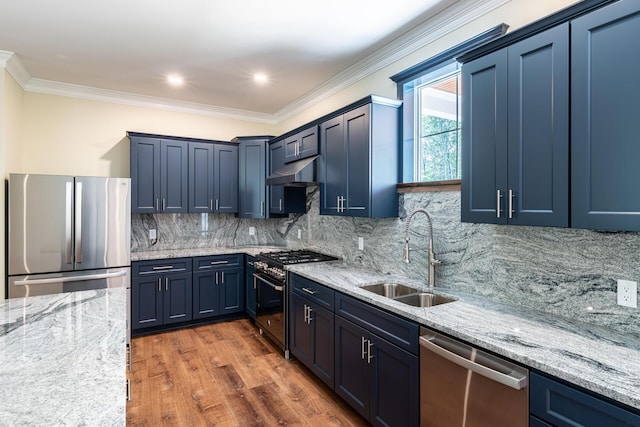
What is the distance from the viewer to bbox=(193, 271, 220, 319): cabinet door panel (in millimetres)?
4215

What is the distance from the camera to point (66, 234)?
11.2ft

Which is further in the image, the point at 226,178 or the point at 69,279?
the point at 226,178

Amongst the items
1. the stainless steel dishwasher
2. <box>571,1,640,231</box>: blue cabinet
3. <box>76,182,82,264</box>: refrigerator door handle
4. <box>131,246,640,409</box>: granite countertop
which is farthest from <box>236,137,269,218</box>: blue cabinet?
<box>571,1,640,231</box>: blue cabinet

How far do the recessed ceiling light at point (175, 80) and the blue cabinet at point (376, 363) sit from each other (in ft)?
9.55

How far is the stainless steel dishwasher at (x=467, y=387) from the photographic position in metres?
1.38

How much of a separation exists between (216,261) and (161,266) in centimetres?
63

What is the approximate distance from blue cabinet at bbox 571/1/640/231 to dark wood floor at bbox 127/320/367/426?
1978 millimetres

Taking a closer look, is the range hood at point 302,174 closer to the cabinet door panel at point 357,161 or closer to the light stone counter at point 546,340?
the cabinet door panel at point 357,161

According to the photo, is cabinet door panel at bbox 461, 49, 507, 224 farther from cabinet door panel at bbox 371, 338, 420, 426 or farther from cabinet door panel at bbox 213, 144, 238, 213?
cabinet door panel at bbox 213, 144, 238, 213

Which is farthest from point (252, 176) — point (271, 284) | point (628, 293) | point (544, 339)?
point (628, 293)

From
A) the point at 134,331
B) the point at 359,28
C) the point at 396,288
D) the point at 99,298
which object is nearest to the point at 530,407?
the point at 396,288

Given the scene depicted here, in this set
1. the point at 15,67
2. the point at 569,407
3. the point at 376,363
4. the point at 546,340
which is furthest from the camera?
the point at 15,67

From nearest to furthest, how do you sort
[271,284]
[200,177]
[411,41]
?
[411,41], [271,284], [200,177]

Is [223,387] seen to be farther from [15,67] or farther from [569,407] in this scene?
[15,67]
